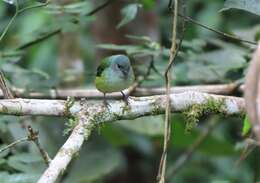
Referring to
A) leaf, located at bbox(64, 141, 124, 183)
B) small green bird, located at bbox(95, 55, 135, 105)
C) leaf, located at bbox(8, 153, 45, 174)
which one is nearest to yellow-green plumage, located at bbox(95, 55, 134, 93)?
small green bird, located at bbox(95, 55, 135, 105)

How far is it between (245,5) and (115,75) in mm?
668

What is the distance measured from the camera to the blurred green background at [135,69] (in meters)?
3.64

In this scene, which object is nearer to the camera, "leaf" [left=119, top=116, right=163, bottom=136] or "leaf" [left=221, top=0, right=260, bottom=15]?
"leaf" [left=221, top=0, right=260, bottom=15]

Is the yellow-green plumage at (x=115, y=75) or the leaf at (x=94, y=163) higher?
the yellow-green plumage at (x=115, y=75)

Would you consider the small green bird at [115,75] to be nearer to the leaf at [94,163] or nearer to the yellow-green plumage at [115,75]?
the yellow-green plumage at [115,75]

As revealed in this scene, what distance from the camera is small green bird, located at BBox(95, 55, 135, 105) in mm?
2980

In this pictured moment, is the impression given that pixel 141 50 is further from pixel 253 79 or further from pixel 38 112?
pixel 253 79

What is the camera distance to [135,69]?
405cm

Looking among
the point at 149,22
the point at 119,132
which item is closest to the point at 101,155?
the point at 119,132

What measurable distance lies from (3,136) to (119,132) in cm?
127

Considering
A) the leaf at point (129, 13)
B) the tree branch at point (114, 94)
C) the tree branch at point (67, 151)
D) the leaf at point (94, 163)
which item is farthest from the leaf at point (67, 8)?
the leaf at point (94, 163)

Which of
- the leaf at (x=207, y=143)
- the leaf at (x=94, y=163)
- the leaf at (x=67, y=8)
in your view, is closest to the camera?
the leaf at (x=67, y=8)

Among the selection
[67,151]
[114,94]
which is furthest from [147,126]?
[67,151]

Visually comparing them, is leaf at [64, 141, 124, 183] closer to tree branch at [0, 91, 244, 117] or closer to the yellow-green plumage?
the yellow-green plumage
